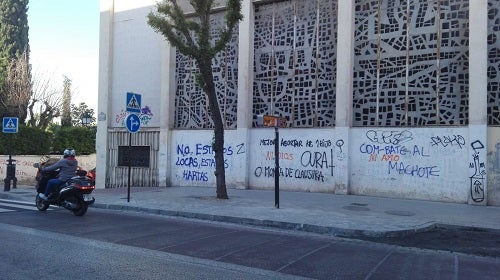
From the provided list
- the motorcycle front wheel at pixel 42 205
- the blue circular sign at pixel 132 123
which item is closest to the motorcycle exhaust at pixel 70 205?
the motorcycle front wheel at pixel 42 205

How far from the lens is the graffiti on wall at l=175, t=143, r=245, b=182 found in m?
17.7

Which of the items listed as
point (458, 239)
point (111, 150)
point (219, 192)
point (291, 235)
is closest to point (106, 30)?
point (111, 150)

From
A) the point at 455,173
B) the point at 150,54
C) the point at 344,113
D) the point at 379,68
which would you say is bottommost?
the point at 455,173

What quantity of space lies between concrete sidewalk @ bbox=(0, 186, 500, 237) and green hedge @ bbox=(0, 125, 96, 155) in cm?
1153

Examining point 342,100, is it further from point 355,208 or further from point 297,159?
point 355,208

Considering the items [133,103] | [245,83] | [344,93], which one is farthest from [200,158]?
[344,93]

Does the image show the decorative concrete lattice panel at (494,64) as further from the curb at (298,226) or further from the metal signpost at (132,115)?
the metal signpost at (132,115)

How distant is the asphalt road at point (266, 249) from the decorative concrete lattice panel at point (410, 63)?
707cm

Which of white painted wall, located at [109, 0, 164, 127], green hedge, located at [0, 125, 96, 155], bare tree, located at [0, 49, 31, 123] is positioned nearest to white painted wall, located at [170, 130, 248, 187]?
white painted wall, located at [109, 0, 164, 127]

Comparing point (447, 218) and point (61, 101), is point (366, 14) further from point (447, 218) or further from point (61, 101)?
point (61, 101)

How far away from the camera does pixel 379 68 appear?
1467 centimetres

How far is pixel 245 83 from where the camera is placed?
16.8m

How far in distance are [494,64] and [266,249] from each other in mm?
9646

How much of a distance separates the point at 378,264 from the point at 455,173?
802 centimetres
